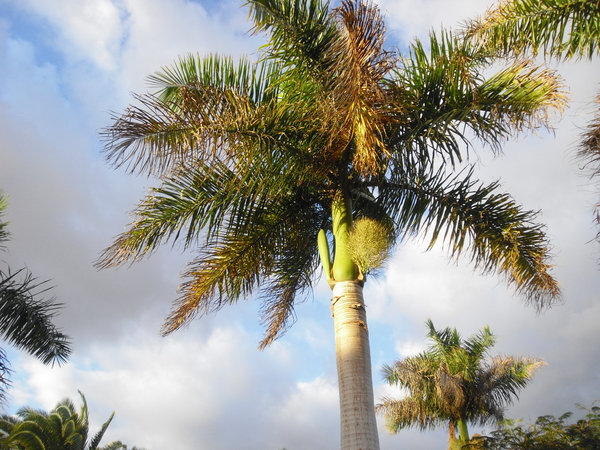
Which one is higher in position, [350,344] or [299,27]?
[299,27]

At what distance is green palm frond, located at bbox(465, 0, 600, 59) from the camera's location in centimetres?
660

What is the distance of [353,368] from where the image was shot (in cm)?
705

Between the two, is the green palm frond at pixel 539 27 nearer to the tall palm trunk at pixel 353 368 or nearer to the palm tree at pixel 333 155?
the palm tree at pixel 333 155

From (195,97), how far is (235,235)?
2.44 metres

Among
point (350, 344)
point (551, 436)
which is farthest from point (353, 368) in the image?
point (551, 436)

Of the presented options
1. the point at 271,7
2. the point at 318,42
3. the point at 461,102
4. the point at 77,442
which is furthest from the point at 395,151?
the point at 77,442

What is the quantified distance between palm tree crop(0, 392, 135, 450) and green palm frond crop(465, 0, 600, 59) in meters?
17.3

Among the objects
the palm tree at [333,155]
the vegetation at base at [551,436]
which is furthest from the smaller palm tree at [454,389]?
the palm tree at [333,155]

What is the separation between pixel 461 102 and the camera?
24.6 feet

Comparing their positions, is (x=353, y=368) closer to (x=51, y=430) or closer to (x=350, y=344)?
(x=350, y=344)

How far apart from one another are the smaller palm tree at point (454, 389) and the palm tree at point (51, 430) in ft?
37.8

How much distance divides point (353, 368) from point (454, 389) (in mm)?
11668

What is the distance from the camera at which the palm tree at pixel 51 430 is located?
742 inches

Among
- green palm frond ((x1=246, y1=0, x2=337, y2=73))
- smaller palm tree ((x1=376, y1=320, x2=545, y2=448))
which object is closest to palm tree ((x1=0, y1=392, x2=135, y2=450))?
smaller palm tree ((x1=376, y1=320, x2=545, y2=448))
